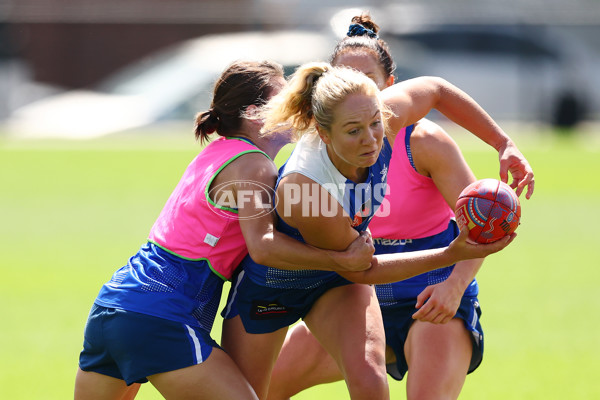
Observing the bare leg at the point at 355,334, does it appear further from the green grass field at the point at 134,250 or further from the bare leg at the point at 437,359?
the green grass field at the point at 134,250

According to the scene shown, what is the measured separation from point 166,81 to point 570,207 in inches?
537

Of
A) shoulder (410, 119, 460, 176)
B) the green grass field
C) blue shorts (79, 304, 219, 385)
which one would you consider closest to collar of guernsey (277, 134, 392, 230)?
shoulder (410, 119, 460, 176)

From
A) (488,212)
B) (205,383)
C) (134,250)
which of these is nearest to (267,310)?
(205,383)

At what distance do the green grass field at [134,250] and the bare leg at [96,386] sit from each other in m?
1.84

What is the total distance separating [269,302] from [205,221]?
53 cm

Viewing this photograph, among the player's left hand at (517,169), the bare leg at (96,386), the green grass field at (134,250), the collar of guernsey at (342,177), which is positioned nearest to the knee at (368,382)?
the collar of guernsey at (342,177)

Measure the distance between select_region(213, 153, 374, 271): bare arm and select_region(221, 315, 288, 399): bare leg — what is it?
0.56m

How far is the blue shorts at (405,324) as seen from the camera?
4.35 metres

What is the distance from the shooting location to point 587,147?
69.9 ft

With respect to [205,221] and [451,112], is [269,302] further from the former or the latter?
[451,112]

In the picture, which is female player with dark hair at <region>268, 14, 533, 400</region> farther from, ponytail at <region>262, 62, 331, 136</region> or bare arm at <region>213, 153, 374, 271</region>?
ponytail at <region>262, 62, 331, 136</region>

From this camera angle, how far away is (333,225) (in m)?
3.66

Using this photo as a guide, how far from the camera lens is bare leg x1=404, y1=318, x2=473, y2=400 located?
13.4ft

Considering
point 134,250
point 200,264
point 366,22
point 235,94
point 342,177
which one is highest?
point 366,22
